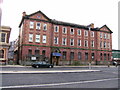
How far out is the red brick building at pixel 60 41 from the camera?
33469mm

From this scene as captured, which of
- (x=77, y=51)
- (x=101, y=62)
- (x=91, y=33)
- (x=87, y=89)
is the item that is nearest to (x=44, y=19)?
(x=77, y=51)

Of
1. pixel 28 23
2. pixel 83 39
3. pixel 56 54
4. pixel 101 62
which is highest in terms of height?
pixel 28 23

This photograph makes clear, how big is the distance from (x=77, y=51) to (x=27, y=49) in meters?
14.7

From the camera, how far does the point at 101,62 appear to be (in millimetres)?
43375

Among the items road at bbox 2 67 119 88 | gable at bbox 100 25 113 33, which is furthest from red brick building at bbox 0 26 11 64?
gable at bbox 100 25 113 33

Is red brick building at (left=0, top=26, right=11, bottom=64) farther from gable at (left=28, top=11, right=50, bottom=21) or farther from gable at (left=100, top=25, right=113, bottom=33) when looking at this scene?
gable at (left=100, top=25, right=113, bottom=33)

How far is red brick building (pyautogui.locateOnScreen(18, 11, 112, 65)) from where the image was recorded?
3347 centimetres

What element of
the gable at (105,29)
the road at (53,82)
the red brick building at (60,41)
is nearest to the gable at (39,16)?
the red brick building at (60,41)

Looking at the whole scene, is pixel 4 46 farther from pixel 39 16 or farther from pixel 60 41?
pixel 60 41

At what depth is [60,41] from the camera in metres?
37.5

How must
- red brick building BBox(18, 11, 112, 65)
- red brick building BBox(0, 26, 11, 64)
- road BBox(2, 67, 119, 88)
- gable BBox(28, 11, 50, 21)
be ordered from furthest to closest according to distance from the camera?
gable BBox(28, 11, 50, 21) → red brick building BBox(18, 11, 112, 65) → red brick building BBox(0, 26, 11, 64) → road BBox(2, 67, 119, 88)

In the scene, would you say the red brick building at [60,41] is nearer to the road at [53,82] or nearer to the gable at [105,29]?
the gable at [105,29]

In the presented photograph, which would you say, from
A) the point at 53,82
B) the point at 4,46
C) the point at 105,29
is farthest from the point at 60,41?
the point at 53,82

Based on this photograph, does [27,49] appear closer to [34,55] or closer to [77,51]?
[34,55]
